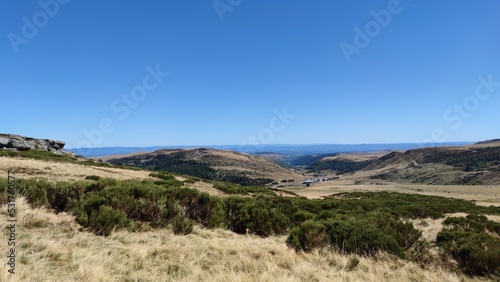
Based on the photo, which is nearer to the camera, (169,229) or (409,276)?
(409,276)

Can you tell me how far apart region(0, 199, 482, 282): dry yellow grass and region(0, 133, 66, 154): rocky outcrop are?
148ft

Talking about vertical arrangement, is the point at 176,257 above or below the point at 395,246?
above

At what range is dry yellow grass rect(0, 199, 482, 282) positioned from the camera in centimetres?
436

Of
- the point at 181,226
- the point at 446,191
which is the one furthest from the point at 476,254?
the point at 446,191

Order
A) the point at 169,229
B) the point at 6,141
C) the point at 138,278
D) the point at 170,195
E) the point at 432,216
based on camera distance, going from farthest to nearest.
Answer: the point at 6,141 < the point at 432,216 < the point at 170,195 < the point at 169,229 < the point at 138,278

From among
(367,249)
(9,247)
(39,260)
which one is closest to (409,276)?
(367,249)

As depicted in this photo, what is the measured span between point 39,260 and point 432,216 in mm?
24945

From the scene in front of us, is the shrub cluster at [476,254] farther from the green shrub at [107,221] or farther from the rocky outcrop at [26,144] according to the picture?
the rocky outcrop at [26,144]

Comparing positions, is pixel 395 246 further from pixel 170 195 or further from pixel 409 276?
pixel 170 195

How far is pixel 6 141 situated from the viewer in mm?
42594

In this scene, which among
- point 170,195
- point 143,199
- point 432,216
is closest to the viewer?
point 143,199

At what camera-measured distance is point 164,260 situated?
5.25m

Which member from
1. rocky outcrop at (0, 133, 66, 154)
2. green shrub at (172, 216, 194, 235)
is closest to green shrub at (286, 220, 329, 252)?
green shrub at (172, 216, 194, 235)

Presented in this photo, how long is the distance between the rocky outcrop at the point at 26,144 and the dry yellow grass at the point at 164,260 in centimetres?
4526
